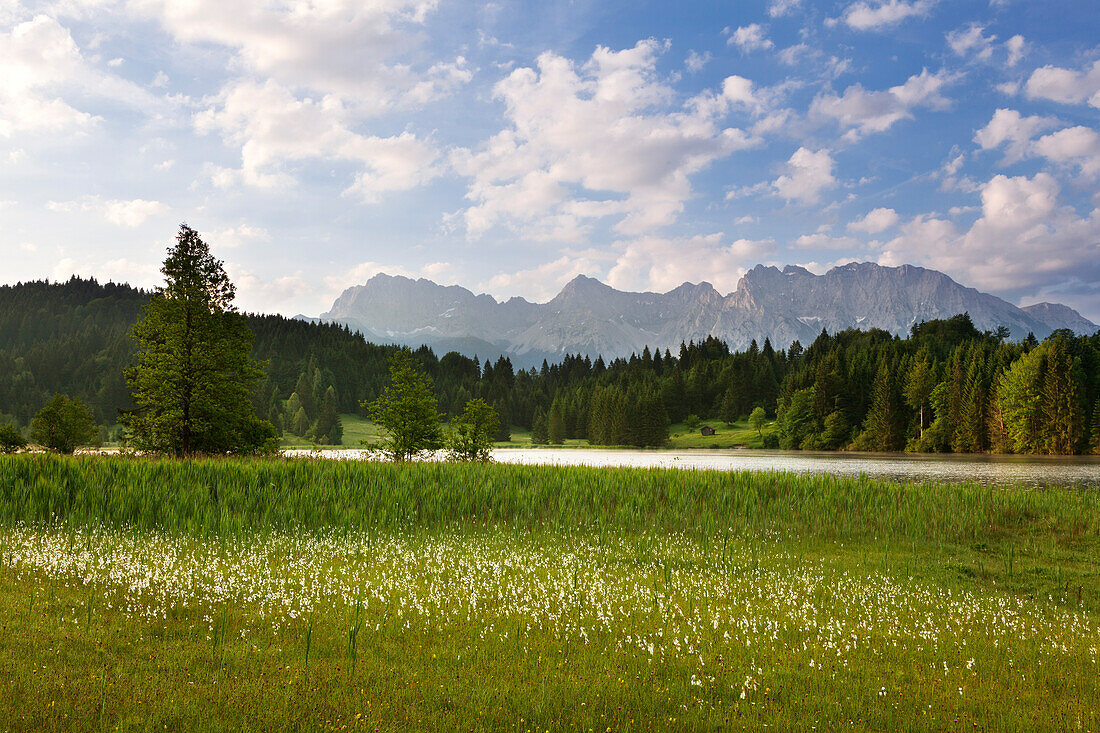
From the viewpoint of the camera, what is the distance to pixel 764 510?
2486cm

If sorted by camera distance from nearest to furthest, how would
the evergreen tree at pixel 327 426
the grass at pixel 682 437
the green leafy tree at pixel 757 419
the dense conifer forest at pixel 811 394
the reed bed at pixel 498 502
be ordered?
the reed bed at pixel 498 502 → the dense conifer forest at pixel 811 394 → the evergreen tree at pixel 327 426 → the grass at pixel 682 437 → the green leafy tree at pixel 757 419

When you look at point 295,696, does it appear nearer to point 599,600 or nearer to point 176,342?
point 599,600

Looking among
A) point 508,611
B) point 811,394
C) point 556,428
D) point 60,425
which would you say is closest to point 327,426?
point 556,428

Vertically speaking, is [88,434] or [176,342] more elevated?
[176,342]

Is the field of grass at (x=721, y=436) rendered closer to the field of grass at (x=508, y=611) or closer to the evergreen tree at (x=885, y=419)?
the evergreen tree at (x=885, y=419)

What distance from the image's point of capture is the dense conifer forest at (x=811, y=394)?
99562 mm

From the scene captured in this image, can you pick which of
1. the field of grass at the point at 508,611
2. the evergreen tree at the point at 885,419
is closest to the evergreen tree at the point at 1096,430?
the evergreen tree at the point at 885,419

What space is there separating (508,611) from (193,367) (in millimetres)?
36533

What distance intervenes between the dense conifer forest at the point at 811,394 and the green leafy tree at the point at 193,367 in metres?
69.3

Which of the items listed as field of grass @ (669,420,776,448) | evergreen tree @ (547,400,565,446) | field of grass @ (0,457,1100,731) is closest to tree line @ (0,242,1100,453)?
evergreen tree @ (547,400,565,446)

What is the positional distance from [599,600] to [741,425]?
160 m

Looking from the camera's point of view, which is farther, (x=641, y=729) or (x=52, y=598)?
(x=52, y=598)

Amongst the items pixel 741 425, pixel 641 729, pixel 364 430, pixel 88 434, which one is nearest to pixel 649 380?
pixel 741 425

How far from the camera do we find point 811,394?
13288cm
